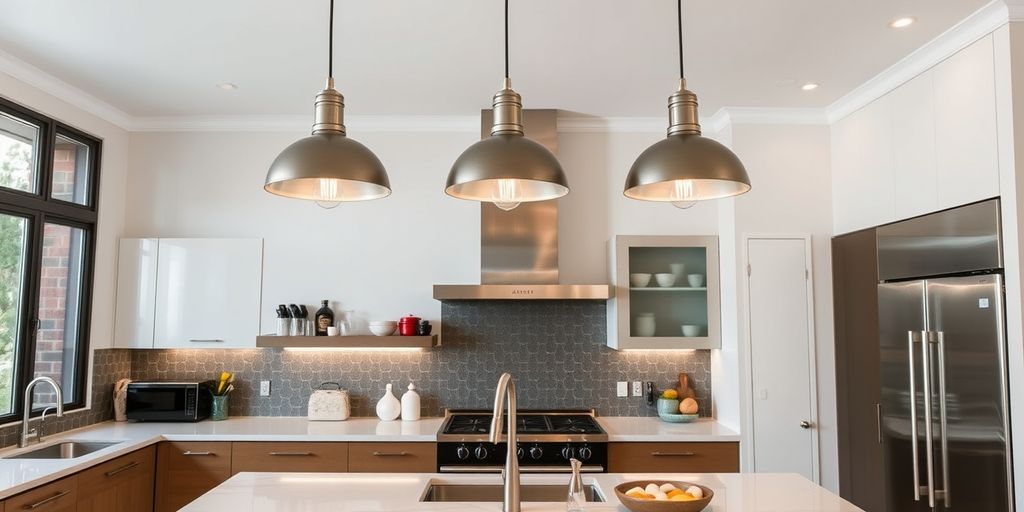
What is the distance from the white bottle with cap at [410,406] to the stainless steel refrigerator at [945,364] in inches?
101

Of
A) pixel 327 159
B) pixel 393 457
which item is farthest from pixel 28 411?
pixel 327 159

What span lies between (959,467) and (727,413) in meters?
1.31

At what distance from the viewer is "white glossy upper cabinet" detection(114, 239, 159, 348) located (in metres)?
4.01

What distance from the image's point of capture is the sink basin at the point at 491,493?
237cm

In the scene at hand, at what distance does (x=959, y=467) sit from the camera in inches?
105

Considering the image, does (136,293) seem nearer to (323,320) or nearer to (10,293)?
(10,293)

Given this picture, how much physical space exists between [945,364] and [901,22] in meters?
1.45

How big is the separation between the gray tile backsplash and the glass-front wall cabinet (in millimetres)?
327

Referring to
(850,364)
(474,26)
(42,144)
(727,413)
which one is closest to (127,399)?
(42,144)

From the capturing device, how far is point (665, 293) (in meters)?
3.95

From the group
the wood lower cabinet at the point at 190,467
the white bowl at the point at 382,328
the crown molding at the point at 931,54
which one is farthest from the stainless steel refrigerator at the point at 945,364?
the wood lower cabinet at the point at 190,467

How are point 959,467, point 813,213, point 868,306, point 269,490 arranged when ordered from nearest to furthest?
point 269,490, point 959,467, point 868,306, point 813,213

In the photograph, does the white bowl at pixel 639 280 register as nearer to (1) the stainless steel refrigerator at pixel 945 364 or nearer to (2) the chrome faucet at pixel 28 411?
(1) the stainless steel refrigerator at pixel 945 364

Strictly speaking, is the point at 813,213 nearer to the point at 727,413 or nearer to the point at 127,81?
the point at 727,413
